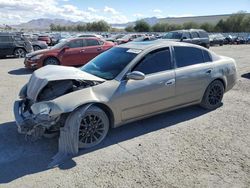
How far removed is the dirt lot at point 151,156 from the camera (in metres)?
3.50

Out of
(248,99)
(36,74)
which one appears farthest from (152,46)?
(248,99)

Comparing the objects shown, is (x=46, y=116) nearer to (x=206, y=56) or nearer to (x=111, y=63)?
(x=111, y=63)

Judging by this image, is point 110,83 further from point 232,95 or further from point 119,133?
point 232,95

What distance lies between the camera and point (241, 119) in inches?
218

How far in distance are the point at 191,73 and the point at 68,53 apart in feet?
26.1

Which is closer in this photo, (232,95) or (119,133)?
(119,133)

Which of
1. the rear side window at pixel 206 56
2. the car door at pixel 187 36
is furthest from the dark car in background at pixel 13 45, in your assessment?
the rear side window at pixel 206 56

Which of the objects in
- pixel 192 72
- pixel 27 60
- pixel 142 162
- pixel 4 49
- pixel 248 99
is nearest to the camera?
pixel 142 162

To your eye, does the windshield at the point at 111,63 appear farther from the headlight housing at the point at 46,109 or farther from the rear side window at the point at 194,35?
the rear side window at the point at 194,35

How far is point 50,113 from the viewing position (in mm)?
4004

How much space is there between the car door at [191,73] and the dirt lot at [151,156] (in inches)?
19.1

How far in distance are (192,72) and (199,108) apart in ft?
3.52

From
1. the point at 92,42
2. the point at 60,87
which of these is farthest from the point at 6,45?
the point at 60,87

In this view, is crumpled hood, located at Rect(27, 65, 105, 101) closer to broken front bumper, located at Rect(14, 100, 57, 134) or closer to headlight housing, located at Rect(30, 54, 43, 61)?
broken front bumper, located at Rect(14, 100, 57, 134)
